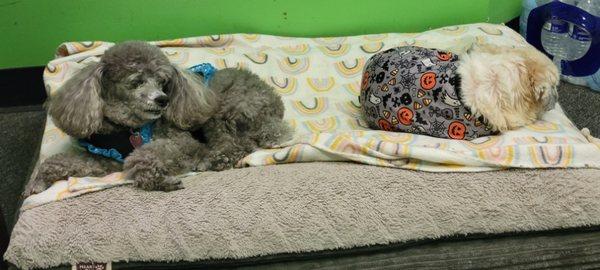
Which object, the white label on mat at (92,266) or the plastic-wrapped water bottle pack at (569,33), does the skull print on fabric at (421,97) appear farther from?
the plastic-wrapped water bottle pack at (569,33)

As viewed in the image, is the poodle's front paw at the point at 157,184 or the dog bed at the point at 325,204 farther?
the poodle's front paw at the point at 157,184

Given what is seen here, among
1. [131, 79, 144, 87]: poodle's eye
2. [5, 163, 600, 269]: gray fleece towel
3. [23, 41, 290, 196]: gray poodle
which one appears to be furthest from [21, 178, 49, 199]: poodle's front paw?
[131, 79, 144, 87]: poodle's eye

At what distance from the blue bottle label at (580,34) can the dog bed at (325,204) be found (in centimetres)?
114

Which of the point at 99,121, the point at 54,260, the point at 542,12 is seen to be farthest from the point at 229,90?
the point at 542,12

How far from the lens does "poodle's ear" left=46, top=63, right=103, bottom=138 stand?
5.26ft

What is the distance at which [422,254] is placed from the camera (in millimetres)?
1595

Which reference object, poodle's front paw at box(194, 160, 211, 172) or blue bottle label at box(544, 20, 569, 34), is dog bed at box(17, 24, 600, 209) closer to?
poodle's front paw at box(194, 160, 211, 172)

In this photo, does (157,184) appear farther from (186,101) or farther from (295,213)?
(295,213)

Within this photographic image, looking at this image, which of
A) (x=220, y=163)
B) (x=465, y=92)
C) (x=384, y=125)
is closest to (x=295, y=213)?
(x=220, y=163)

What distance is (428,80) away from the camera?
187 centimetres

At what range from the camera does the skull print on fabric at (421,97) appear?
6.09 feet

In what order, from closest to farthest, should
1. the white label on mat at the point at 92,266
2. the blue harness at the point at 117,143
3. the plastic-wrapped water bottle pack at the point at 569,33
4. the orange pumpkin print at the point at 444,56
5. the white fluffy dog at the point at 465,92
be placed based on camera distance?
the white label on mat at the point at 92,266, the blue harness at the point at 117,143, the white fluffy dog at the point at 465,92, the orange pumpkin print at the point at 444,56, the plastic-wrapped water bottle pack at the point at 569,33

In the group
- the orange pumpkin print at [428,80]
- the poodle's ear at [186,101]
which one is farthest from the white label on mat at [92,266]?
the orange pumpkin print at [428,80]

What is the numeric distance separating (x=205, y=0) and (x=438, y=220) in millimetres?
1533
